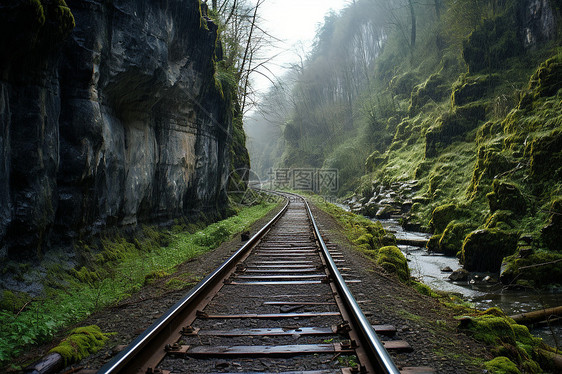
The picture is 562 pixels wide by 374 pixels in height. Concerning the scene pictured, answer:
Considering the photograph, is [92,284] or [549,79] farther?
[549,79]

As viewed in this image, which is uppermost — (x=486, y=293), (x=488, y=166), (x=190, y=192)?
(x=488, y=166)

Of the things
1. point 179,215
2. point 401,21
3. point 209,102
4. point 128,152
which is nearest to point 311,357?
point 128,152

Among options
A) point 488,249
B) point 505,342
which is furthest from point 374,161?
point 505,342

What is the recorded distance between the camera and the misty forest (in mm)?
3521

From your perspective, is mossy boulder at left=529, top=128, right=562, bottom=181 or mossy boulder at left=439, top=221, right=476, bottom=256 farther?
mossy boulder at left=439, top=221, right=476, bottom=256

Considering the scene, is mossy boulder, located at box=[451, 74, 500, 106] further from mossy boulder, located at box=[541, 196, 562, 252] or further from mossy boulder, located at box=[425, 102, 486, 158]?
mossy boulder, located at box=[541, 196, 562, 252]

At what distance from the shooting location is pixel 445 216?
40.5 feet

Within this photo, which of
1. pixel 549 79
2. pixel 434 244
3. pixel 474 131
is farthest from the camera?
pixel 474 131

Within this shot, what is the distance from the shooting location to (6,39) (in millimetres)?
3936

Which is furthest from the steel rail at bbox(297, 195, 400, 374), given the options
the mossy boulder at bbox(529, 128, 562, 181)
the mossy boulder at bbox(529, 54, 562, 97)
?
the mossy boulder at bbox(529, 54, 562, 97)

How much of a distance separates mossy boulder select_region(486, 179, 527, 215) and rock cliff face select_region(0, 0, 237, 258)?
9869mm

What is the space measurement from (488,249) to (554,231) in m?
1.51

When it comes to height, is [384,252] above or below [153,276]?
above

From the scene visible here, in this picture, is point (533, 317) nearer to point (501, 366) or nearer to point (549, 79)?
point (501, 366)
